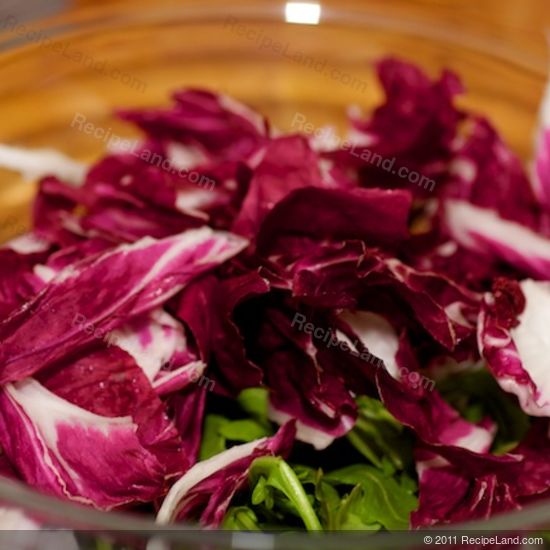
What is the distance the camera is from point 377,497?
660mm

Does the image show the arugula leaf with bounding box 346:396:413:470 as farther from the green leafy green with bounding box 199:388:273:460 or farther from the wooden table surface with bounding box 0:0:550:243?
the wooden table surface with bounding box 0:0:550:243

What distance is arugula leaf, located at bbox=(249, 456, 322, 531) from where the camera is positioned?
1.98 feet

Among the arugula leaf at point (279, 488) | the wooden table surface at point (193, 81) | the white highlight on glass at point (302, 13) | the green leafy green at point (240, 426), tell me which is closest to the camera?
the arugula leaf at point (279, 488)

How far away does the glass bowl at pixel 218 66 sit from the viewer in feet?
3.42

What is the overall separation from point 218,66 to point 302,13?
140 millimetres

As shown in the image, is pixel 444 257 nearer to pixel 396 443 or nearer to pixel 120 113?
pixel 396 443

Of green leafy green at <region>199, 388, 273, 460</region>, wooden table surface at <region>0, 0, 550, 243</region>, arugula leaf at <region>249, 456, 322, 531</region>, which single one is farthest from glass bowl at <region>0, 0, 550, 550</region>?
arugula leaf at <region>249, 456, 322, 531</region>

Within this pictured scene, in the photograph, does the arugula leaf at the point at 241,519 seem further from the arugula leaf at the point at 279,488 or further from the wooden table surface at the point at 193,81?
the wooden table surface at the point at 193,81

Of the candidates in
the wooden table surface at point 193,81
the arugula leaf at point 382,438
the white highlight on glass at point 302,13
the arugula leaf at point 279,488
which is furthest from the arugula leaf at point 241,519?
the white highlight on glass at point 302,13

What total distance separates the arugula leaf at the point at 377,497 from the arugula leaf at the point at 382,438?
1cm

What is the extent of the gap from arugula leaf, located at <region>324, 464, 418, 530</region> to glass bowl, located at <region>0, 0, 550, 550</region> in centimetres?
47

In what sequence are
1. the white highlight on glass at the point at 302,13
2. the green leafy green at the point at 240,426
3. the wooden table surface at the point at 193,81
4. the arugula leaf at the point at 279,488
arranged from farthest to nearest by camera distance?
the white highlight on glass at the point at 302,13 → the wooden table surface at the point at 193,81 → the green leafy green at the point at 240,426 → the arugula leaf at the point at 279,488

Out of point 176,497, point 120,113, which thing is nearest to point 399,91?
point 120,113

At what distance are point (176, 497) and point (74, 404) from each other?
11cm
